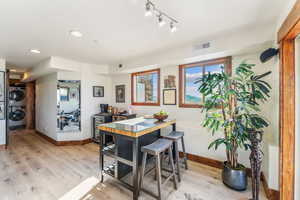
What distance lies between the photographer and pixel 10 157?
320 centimetres

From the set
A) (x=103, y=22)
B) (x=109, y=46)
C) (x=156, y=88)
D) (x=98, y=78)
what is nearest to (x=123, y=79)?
(x=98, y=78)

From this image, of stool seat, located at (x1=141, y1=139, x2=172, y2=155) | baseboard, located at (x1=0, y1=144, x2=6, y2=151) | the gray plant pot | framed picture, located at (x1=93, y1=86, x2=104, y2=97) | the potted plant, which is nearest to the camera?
stool seat, located at (x1=141, y1=139, x2=172, y2=155)

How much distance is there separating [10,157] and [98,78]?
2.91m

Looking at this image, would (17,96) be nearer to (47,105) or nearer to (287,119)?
(47,105)

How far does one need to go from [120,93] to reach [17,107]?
548cm

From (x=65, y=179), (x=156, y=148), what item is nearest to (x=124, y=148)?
(x=156, y=148)

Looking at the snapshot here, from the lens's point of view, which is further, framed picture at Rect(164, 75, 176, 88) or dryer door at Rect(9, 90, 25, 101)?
dryer door at Rect(9, 90, 25, 101)

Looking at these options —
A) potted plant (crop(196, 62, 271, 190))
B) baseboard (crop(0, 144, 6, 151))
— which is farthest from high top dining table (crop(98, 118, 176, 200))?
baseboard (crop(0, 144, 6, 151))

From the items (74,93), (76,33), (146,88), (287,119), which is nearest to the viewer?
(287,119)

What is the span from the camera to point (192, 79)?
3.11 metres

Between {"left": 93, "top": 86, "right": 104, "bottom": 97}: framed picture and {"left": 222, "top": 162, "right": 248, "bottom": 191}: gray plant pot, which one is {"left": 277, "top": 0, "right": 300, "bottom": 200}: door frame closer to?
{"left": 222, "top": 162, "right": 248, "bottom": 191}: gray plant pot

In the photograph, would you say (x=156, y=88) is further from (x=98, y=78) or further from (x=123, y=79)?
(x=98, y=78)

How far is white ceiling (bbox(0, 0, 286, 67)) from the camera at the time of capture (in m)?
1.56

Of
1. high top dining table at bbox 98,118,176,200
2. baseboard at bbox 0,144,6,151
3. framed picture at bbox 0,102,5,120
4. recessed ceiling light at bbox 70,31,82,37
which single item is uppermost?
recessed ceiling light at bbox 70,31,82,37
